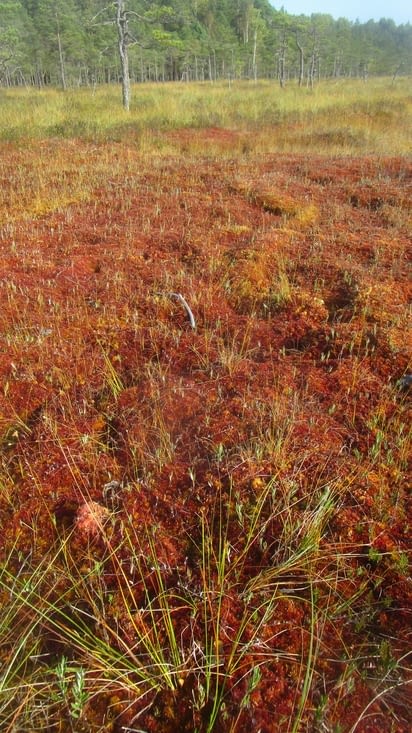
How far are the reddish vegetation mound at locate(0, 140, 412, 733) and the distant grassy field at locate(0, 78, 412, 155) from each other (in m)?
8.46

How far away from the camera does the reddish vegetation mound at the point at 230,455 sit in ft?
4.68

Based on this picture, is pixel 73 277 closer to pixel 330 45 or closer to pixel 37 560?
pixel 37 560

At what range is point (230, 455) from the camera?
7.13ft

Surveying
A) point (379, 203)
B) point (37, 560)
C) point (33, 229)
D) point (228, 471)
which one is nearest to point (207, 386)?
point (228, 471)

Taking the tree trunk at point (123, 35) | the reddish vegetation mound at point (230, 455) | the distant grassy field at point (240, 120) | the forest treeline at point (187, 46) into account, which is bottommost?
the reddish vegetation mound at point (230, 455)

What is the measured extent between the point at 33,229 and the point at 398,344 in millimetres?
4693

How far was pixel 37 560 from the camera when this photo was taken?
179cm

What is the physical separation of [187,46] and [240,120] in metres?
40.0

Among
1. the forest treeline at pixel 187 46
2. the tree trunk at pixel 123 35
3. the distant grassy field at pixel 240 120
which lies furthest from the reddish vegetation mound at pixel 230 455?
the forest treeline at pixel 187 46

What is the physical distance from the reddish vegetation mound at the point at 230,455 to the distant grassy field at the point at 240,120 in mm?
8463

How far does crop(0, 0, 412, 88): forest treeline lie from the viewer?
36.8 metres

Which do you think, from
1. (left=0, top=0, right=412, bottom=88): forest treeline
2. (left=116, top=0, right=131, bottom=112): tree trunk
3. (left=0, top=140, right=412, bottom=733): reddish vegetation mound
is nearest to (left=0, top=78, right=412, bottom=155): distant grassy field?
(left=116, top=0, right=131, bottom=112): tree trunk

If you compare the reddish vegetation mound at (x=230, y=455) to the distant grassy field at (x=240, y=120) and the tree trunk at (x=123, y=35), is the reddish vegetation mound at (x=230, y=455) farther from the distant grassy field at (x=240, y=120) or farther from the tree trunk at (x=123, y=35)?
the tree trunk at (x=123, y=35)

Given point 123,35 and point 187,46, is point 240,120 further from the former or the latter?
point 187,46
